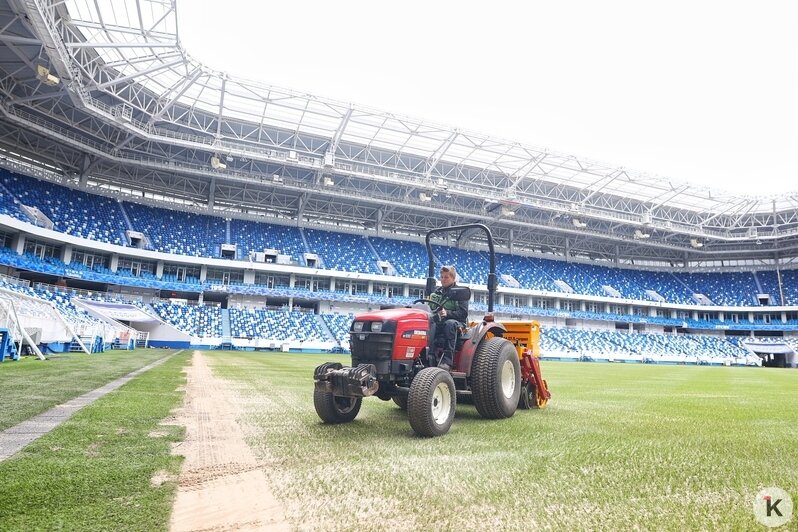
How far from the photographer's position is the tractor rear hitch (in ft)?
14.9

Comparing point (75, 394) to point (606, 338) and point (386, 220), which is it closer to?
point (386, 220)

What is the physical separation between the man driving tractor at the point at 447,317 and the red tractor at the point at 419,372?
0.36 ft

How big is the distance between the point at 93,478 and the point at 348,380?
2220 millimetres

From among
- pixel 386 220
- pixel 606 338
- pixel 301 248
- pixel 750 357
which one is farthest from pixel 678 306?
pixel 301 248

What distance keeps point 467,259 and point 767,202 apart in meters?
30.7

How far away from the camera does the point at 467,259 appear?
5047cm

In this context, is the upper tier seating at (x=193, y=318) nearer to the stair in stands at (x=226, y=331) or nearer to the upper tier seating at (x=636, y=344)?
the stair in stands at (x=226, y=331)

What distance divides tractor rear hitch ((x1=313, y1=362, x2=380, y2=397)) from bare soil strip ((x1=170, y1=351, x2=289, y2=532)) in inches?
39.0

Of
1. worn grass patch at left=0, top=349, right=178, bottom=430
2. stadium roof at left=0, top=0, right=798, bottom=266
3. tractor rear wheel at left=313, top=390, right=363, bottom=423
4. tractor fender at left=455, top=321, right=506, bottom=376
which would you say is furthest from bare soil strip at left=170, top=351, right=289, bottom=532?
stadium roof at left=0, top=0, right=798, bottom=266

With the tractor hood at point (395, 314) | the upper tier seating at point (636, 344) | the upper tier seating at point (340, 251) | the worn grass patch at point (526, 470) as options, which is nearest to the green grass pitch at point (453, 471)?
the worn grass patch at point (526, 470)

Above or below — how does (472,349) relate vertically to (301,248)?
below

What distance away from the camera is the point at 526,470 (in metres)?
3.43

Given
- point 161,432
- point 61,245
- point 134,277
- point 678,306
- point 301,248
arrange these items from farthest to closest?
point 678,306, point 301,248, point 134,277, point 61,245, point 161,432

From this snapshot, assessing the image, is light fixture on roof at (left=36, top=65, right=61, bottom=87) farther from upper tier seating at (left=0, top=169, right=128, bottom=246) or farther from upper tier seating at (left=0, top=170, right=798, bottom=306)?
upper tier seating at (left=0, top=169, right=128, bottom=246)
